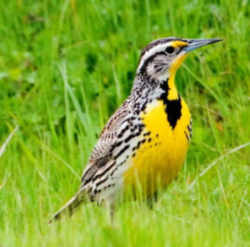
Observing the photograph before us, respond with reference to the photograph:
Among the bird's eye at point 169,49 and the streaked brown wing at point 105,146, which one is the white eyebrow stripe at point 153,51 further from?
the streaked brown wing at point 105,146

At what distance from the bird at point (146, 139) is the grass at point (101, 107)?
13cm

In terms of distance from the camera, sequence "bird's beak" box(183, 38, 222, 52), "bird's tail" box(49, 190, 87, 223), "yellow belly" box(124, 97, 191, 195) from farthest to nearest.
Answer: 1. "bird's beak" box(183, 38, 222, 52)
2. "bird's tail" box(49, 190, 87, 223)
3. "yellow belly" box(124, 97, 191, 195)

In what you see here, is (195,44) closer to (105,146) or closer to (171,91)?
(171,91)

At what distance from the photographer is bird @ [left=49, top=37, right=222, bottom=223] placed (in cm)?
439

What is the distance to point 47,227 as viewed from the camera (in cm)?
418

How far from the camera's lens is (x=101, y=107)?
5.97 meters

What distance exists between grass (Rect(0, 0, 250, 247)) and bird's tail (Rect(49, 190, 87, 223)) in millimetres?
61

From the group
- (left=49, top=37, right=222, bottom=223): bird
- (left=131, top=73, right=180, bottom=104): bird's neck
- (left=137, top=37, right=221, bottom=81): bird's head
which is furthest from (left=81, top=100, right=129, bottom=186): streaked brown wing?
(left=137, top=37, right=221, bottom=81): bird's head

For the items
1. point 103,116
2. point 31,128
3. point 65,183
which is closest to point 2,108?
point 31,128

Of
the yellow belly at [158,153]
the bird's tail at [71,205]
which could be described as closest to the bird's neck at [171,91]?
the yellow belly at [158,153]

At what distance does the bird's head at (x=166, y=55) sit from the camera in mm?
4676

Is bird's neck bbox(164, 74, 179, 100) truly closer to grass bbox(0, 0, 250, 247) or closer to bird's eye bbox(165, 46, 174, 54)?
bird's eye bbox(165, 46, 174, 54)

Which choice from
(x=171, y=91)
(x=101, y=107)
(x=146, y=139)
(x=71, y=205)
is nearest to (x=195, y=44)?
(x=171, y=91)

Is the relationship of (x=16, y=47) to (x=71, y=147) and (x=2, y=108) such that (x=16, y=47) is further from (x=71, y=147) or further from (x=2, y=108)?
(x=71, y=147)
